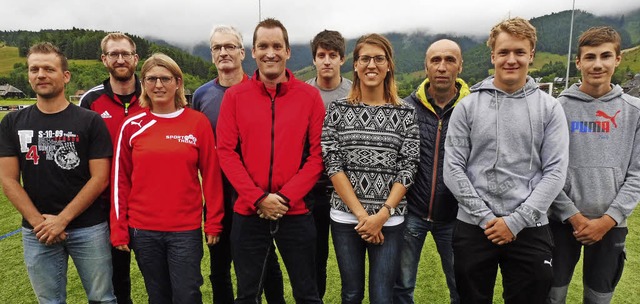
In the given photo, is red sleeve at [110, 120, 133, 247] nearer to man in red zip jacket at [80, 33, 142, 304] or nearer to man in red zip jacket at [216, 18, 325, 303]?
man in red zip jacket at [80, 33, 142, 304]

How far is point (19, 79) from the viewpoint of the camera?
288 feet

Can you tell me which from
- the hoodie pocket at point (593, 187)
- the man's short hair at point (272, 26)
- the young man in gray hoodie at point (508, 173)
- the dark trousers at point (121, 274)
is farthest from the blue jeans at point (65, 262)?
the hoodie pocket at point (593, 187)

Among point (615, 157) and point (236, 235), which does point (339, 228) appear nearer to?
point (236, 235)

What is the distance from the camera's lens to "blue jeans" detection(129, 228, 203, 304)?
271cm

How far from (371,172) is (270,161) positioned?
0.70 metres

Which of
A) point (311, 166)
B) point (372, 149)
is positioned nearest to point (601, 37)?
point (372, 149)

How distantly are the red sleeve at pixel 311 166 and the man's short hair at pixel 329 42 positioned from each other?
0.81 meters

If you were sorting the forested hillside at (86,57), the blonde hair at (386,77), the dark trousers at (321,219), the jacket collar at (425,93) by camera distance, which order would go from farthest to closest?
the forested hillside at (86,57), the dark trousers at (321,219), the jacket collar at (425,93), the blonde hair at (386,77)

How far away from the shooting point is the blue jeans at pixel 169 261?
2713mm

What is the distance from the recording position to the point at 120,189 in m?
2.77

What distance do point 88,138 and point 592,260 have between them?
3773mm

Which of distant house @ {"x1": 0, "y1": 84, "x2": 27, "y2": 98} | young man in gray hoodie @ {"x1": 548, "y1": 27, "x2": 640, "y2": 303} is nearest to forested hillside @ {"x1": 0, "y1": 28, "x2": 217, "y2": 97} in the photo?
distant house @ {"x1": 0, "y1": 84, "x2": 27, "y2": 98}

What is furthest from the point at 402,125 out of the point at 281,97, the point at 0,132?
the point at 0,132

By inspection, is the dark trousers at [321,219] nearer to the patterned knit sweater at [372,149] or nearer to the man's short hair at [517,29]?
the patterned knit sweater at [372,149]
